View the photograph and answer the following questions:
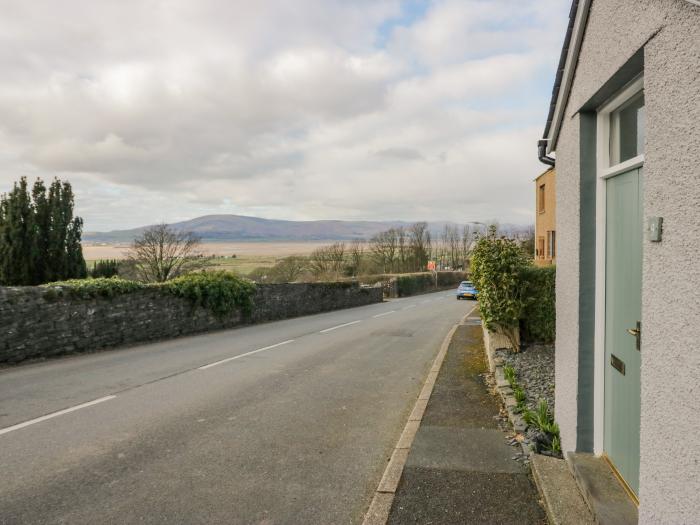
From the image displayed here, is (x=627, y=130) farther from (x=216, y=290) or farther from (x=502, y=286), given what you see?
(x=216, y=290)

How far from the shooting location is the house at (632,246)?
2492 mm

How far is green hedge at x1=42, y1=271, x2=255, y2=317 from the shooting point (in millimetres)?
12859

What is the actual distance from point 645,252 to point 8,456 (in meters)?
5.96

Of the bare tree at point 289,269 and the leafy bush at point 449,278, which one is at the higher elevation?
the bare tree at point 289,269

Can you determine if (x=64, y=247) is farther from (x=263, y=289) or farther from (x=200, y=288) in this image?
(x=200, y=288)

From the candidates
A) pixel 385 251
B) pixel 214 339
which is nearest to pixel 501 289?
pixel 214 339

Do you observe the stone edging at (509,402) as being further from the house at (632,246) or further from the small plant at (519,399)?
the house at (632,246)

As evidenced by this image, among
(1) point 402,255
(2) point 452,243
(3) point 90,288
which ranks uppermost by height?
(2) point 452,243

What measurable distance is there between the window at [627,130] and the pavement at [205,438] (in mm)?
2840

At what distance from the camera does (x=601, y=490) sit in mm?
3748

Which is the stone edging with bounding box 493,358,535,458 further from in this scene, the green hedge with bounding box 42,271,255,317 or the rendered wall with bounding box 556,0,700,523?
the green hedge with bounding box 42,271,255,317

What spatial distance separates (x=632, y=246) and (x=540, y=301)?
21.8ft

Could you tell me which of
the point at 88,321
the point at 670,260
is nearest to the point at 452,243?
the point at 88,321

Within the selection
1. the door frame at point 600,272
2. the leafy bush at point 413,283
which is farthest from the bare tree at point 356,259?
A: the door frame at point 600,272
